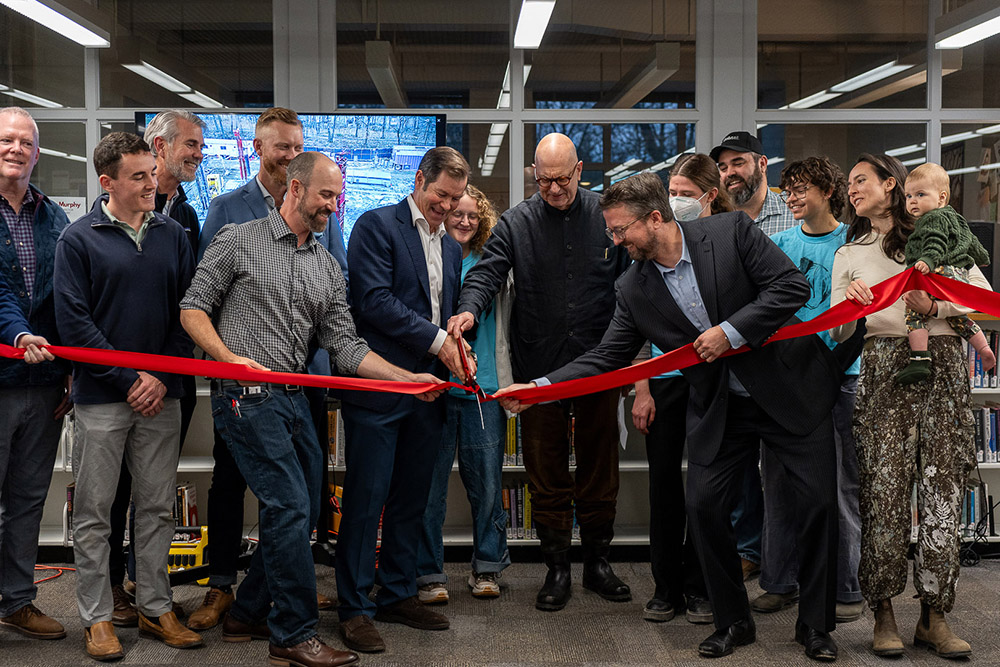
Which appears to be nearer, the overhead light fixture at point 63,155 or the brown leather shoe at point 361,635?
the brown leather shoe at point 361,635

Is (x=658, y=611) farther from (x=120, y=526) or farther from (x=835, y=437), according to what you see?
(x=120, y=526)

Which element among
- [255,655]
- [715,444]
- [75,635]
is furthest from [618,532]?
[75,635]

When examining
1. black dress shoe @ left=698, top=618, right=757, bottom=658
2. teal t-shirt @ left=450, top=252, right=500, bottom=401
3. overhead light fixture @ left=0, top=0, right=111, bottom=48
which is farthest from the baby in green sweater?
overhead light fixture @ left=0, top=0, right=111, bottom=48

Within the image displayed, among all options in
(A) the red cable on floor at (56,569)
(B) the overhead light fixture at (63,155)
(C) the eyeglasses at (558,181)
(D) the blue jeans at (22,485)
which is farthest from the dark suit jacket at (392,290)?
(B) the overhead light fixture at (63,155)

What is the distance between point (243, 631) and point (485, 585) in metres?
1.13

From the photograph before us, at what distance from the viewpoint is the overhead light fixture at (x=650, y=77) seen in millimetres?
5637

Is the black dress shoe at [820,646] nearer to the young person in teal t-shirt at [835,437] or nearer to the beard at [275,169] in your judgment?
the young person in teal t-shirt at [835,437]

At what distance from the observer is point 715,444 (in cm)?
325

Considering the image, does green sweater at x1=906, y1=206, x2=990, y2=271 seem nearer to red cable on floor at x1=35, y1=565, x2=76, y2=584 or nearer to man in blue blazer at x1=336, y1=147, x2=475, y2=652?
man in blue blazer at x1=336, y1=147, x2=475, y2=652

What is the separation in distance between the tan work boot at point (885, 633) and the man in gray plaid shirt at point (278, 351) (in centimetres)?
200

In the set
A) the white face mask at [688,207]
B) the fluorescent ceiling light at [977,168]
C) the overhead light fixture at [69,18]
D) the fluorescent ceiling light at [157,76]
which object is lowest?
the white face mask at [688,207]

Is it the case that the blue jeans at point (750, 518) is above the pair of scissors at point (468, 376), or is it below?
below

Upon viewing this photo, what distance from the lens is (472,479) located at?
3998 mm

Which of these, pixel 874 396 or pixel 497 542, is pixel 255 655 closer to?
pixel 497 542
